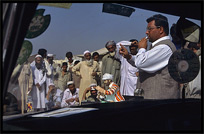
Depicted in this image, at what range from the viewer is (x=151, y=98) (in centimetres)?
187

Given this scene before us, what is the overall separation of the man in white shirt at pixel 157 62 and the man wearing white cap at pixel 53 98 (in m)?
0.56

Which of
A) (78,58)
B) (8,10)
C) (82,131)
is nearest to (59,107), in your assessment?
(78,58)

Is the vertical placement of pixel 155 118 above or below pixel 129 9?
below

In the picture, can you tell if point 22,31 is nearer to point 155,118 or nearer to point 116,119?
point 116,119

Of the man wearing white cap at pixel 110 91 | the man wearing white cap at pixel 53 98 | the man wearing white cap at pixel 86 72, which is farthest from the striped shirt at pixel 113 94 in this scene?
the man wearing white cap at pixel 53 98

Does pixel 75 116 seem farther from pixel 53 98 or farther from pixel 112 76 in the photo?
pixel 112 76

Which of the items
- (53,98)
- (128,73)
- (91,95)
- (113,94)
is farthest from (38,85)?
(128,73)

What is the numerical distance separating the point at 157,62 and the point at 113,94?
17.2 inches

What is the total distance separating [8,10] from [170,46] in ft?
3.31

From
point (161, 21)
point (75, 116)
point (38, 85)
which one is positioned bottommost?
point (75, 116)

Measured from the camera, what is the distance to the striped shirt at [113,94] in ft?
6.98

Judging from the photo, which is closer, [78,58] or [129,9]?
[129,9]

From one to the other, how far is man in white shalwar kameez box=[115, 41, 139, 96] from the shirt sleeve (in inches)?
2.6

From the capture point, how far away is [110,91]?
2279 mm
